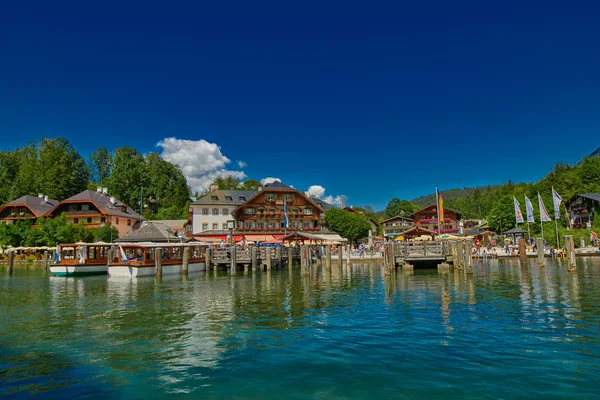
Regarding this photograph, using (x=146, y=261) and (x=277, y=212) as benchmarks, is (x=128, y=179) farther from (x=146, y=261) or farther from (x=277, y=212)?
(x=146, y=261)

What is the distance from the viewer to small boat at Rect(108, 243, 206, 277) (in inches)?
1412

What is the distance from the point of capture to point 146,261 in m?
37.2

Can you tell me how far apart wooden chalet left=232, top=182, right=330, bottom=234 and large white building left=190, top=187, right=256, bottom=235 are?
639cm

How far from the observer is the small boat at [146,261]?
35.9 meters

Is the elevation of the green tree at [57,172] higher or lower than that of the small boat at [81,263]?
higher

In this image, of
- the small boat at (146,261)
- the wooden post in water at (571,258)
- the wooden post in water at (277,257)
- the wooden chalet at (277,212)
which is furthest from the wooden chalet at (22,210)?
the wooden post in water at (571,258)

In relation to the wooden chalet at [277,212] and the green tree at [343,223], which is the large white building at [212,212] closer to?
the wooden chalet at [277,212]

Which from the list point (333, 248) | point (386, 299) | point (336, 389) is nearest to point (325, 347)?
point (336, 389)

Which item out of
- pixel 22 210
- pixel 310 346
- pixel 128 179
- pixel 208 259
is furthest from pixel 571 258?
pixel 128 179

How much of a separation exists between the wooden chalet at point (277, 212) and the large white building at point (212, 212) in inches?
251

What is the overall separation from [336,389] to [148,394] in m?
3.92

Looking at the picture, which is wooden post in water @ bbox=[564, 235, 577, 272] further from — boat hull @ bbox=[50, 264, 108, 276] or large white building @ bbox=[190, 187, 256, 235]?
large white building @ bbox=[190, 187, 256, 235]

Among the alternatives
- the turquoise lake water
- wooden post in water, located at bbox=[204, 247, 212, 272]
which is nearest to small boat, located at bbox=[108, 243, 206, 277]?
wooden post in water, located at bbox=[204, 247, 212, 272]

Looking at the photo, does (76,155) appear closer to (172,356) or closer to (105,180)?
(105,180)
